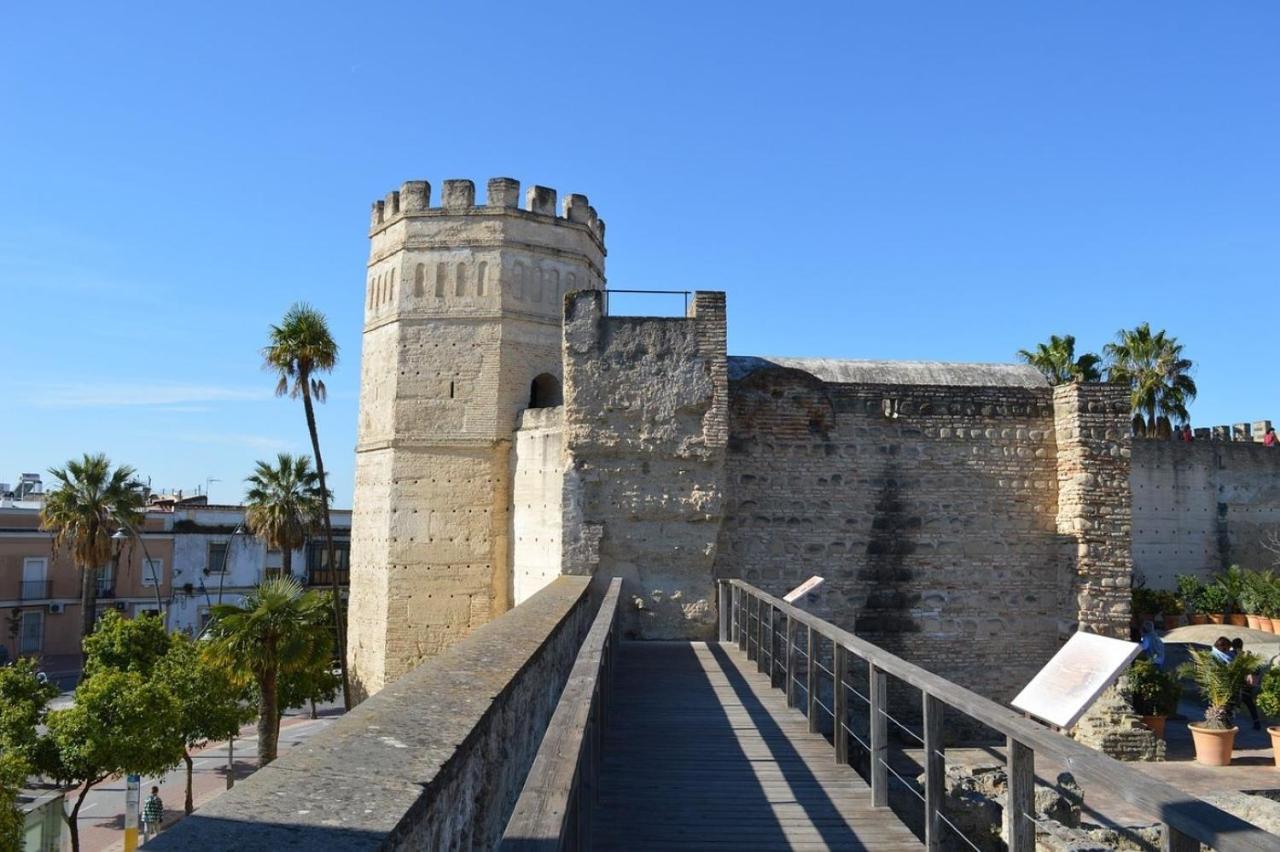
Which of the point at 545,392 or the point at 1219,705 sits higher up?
the point at 545,392

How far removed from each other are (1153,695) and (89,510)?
1130 inches

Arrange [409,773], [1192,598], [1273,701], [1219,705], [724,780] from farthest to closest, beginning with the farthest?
1. [1192,598]
2. [1219,705]
3. [1273,701]
4. [724,780]
5. [409,773]

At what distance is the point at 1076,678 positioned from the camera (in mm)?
6559

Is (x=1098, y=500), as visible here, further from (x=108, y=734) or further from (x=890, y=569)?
(x=108, y=734)

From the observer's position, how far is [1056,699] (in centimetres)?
650

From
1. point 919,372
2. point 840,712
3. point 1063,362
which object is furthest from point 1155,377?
point 840,712

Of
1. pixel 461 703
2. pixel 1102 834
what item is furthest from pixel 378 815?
pixel 1102 834

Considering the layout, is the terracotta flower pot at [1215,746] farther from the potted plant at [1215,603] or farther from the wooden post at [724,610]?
the potted plant at [1215,603]

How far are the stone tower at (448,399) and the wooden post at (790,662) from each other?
10699 millimetres

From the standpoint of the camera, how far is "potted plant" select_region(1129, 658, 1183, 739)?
44.0ft

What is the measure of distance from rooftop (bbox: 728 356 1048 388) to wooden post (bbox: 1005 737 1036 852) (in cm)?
1418

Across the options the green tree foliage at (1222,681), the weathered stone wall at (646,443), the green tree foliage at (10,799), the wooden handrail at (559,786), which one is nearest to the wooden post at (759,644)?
the weathered stone wall at (646,443)

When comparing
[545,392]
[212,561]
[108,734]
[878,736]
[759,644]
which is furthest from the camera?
[212,561]

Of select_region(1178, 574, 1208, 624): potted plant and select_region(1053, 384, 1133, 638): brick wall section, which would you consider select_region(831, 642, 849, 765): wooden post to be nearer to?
select_region(1053, 384, 1133, 638): brick wall section
